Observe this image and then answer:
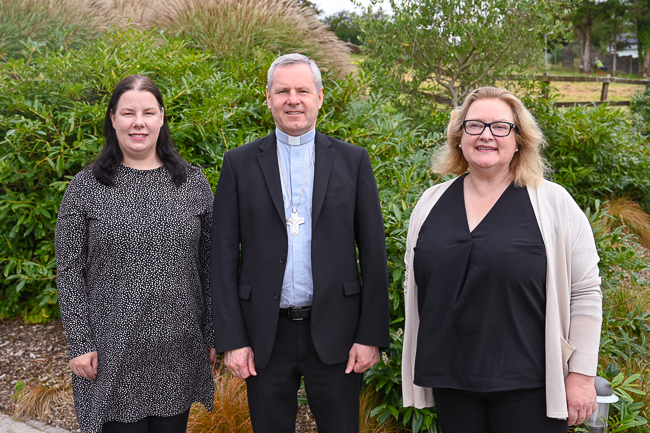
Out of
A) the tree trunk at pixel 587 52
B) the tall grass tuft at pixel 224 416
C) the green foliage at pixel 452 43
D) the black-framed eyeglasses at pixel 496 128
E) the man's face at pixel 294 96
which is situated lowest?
the tall grass tuft at pixel 224 416

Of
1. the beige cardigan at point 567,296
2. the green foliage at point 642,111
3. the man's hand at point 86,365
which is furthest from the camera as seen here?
the green foliage at point 642,111

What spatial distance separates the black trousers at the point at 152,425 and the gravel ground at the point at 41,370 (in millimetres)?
1237

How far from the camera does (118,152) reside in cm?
265

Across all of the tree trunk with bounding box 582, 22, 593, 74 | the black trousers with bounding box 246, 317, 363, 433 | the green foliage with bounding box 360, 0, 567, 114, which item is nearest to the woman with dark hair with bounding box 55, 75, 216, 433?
the black trousers with bounding box 246, 317, 363, 433

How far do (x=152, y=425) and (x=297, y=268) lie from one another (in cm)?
106

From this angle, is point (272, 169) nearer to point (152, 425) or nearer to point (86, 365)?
point (86, 365)

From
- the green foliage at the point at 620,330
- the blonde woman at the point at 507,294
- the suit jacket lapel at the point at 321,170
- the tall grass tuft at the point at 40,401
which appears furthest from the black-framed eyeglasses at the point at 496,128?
the tall grass tuft at the point at 40,401

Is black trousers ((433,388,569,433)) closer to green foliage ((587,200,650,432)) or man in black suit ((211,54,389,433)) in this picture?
man in black suit ((211,54,389,433))

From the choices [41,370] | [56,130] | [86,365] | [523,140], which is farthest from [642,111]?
[86,365]

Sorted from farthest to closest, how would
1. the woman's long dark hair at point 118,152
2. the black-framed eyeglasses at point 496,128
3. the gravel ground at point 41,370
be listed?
the gravel ground at point 41,370
the woman's long dark hair at point 118,152
the black-framed eyeglasses at point 496,128

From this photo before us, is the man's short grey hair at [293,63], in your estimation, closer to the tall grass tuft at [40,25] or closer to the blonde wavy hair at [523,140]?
the blonde wavy hair at [523,140]

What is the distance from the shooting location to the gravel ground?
3.87 metres

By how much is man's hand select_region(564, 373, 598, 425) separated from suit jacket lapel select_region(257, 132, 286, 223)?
141 cm

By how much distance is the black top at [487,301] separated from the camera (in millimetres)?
2174
